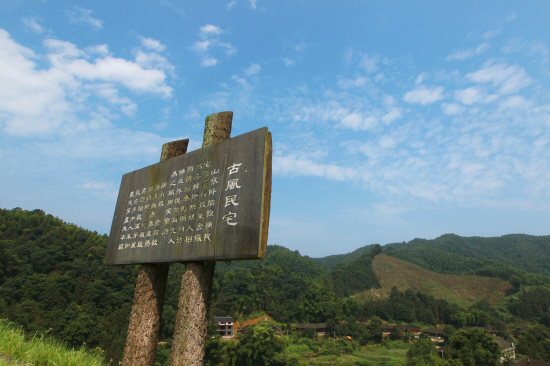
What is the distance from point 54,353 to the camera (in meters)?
3.59

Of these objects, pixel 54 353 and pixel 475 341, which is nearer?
pixel 54 353

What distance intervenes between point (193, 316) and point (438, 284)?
3628 inches

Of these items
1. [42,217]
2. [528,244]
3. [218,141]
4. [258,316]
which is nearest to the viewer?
A: [218,141]

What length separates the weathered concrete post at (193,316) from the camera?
11.6ft

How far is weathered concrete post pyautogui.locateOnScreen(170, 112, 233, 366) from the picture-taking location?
352cm

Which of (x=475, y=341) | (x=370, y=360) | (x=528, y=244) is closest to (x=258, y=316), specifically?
(x=370, y=360)

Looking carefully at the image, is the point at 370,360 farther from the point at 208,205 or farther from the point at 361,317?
the point at 208,205

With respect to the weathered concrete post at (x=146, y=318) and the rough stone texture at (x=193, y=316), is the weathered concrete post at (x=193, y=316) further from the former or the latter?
the weathered concrete post at (x=146, y=318)

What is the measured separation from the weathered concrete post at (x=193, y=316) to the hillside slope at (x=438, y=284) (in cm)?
7925

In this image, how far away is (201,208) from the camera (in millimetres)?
3852

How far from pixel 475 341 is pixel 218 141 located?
35211 millimetres

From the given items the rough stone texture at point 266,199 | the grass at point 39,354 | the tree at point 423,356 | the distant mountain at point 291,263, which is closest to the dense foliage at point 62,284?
the tree at point 423,356

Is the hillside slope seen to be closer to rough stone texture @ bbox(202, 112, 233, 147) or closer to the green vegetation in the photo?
the green vegetation

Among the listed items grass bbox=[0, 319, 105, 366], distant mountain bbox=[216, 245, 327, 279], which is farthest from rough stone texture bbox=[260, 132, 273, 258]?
distant mountain bbox=[216, 245, 327, 279]
